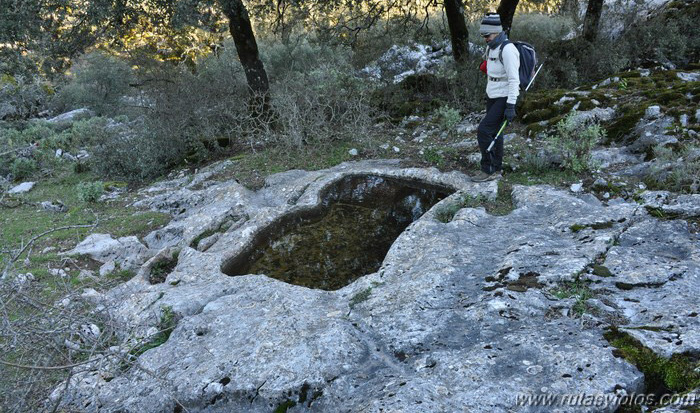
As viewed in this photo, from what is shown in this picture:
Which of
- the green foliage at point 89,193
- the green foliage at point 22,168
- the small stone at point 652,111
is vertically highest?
the green foliage at point 22,168

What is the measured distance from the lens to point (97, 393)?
4.20 m

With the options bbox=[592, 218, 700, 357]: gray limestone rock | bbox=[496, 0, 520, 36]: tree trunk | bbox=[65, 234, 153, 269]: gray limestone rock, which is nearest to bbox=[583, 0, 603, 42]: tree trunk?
bbox=[496, 0, 520, 36]: tree trunk

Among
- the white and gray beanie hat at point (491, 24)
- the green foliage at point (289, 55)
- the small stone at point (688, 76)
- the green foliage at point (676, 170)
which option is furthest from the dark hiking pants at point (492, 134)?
the green foliage at point (289, 55)

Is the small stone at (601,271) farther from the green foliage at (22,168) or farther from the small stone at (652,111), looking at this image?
the green foliage at (22,168)

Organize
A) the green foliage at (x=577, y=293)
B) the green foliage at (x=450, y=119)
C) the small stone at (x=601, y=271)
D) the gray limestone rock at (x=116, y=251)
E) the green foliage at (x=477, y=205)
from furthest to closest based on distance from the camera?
the green foliage at (x=450, y=119) < the gray limestone rock at (x=116, y=251) < the green foliage at (x=477, y=205) < the small stone at (x=601, y=271) < the green foliage at (x=577, y=293)

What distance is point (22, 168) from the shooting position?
498 inches

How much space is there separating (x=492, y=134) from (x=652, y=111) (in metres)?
3.00

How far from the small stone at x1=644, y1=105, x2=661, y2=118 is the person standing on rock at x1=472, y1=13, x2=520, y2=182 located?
9.04 feet

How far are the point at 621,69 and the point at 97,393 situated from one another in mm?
12658

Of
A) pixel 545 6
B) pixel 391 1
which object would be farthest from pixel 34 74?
pixel 545 6

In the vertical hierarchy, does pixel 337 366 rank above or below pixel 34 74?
below

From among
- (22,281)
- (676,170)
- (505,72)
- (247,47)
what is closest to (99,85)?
(247,47)

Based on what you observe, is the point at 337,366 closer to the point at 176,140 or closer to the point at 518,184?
the point at 518,184

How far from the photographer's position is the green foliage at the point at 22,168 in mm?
12523
